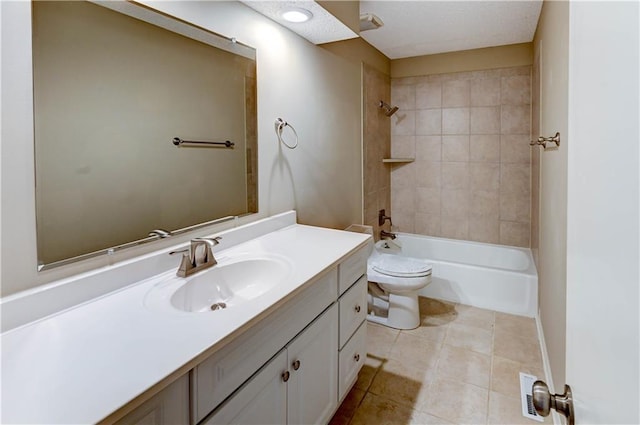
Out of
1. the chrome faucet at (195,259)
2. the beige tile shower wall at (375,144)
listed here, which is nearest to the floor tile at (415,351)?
the beige tile shower wall at (375,144)

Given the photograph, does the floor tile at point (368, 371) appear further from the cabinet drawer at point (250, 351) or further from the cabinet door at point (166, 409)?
the cabinet door at point (166, 409)

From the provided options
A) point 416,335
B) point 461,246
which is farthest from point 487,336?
point 461,246

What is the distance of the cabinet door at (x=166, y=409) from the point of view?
748mm

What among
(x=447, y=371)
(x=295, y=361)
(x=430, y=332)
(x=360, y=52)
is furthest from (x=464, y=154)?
(x=295, y=361)

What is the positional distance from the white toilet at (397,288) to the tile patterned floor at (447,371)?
0.09 m

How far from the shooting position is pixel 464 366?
2207 millimetres

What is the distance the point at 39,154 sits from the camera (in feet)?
3.42

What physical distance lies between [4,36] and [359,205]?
8.19 feet

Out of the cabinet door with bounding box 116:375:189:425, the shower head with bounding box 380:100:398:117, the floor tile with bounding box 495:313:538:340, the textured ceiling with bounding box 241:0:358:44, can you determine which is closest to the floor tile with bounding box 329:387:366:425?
the cabinet door with bounding box 116:375:189:425

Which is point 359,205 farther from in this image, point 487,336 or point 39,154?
point 39,154

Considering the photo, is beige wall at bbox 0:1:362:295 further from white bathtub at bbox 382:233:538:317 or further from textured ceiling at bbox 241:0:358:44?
white bathtub at bbox 382:233:538:317

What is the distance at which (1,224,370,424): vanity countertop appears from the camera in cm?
66

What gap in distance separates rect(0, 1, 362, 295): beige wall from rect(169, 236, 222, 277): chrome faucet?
5.4 inches

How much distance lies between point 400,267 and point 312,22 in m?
1.71
